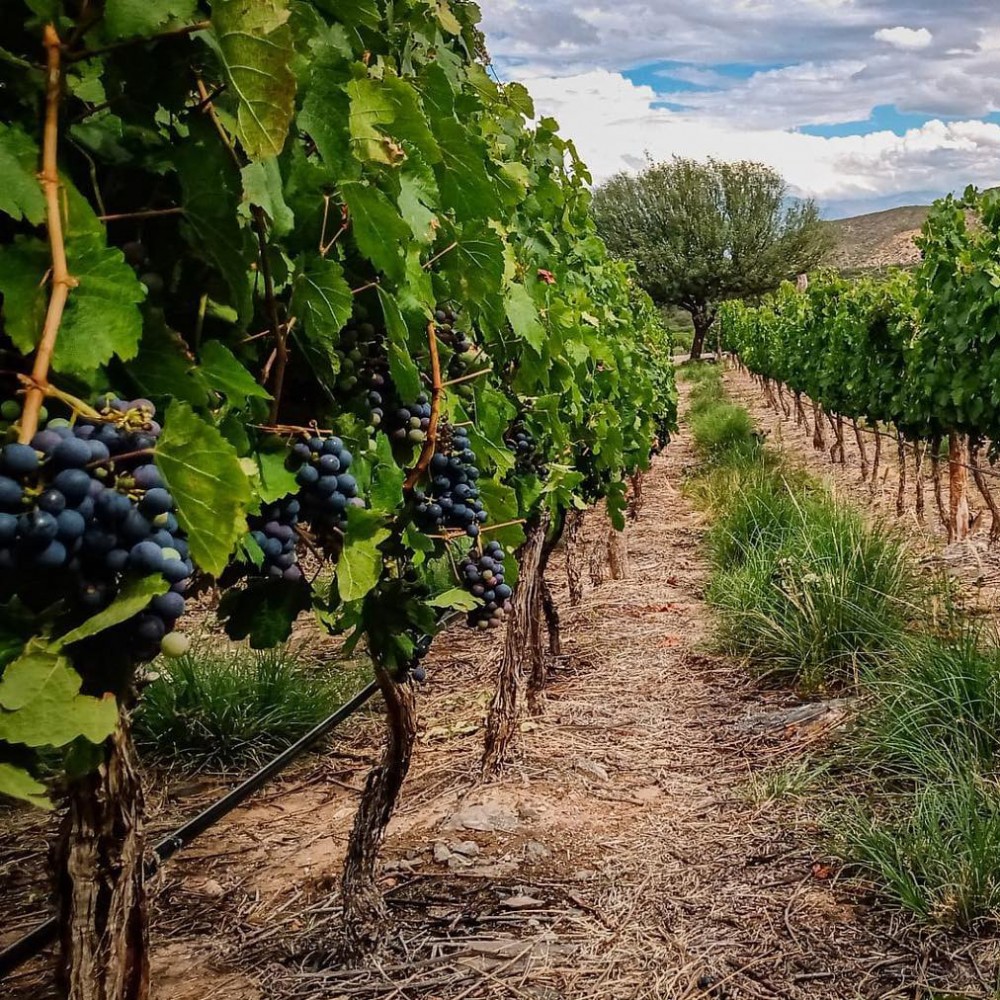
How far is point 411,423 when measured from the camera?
2.01 m

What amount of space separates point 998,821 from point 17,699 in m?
2.89

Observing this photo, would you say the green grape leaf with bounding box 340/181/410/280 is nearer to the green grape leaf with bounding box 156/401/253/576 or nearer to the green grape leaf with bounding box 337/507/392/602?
the green grape leaf with bounding box 337/507/392/602

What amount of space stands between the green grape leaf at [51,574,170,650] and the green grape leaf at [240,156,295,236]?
58 cm

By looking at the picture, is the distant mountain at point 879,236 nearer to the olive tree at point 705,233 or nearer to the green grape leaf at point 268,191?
the olive tree at point 705,233

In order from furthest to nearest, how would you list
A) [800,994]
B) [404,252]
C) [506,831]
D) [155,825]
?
1. [155,825]
2. [506,831]
3. [800,994]
4. [404,252]

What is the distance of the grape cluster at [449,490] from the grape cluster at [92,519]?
42.4 inches

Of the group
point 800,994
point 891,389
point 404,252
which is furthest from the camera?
point 891,389

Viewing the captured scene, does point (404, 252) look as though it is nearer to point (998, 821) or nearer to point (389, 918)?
point (389, 918)

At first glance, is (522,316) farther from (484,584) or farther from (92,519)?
(92,519)

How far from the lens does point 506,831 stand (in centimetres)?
360

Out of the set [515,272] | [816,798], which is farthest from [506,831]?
[515,272]

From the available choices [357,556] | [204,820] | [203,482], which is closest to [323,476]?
[357,556]

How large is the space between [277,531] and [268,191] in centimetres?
52

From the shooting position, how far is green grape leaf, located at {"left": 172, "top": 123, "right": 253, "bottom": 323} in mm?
1283
